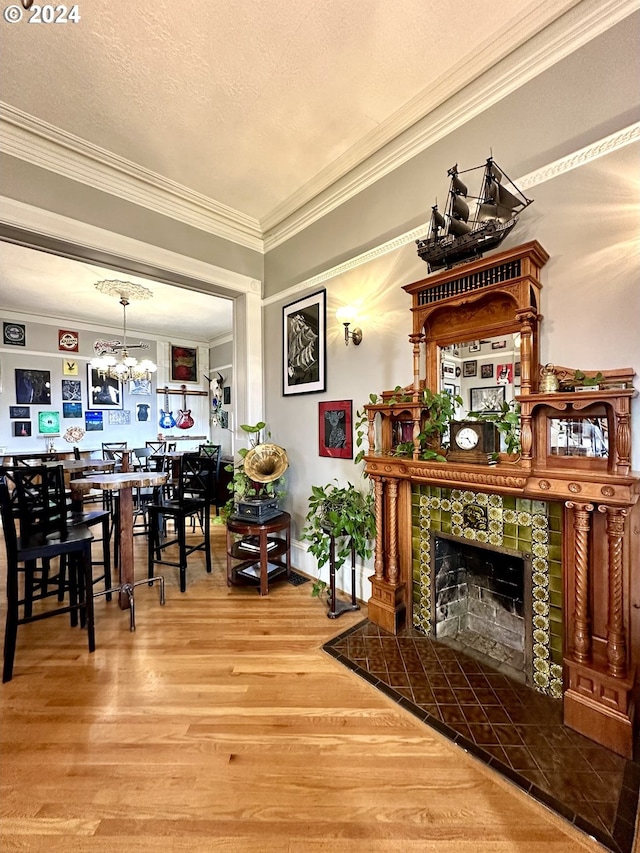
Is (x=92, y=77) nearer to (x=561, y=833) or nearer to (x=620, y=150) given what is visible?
(x=620, y=150)

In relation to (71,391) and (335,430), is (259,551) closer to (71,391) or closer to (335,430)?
(335,430)

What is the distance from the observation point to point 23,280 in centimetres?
485

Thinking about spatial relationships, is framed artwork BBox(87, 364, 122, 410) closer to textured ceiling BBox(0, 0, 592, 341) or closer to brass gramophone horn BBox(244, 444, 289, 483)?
textured ceiling BBox(0, 0, 592, 341)

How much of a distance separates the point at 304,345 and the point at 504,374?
1901 millimetres

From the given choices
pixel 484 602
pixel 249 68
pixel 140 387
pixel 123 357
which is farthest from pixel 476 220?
pixel 140 387

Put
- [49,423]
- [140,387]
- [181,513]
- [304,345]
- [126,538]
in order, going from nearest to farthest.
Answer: [126,538]
[181,513]
[304,345]
[49,423]
[140,387]

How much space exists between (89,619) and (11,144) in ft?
10.8

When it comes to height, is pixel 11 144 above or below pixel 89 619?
above

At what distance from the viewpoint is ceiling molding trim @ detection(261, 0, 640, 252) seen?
1.81m

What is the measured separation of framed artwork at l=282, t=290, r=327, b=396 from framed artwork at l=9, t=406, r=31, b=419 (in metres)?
5.18

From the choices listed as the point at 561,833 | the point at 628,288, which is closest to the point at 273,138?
the point at 628,288

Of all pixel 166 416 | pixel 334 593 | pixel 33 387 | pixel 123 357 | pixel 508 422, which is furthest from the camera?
pixel 166 416

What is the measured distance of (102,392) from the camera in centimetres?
677

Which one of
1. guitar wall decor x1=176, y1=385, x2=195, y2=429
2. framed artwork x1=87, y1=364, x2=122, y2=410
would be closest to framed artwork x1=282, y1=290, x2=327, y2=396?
guitar wall decor x1=176, y1=385, x2=195, y2=429
